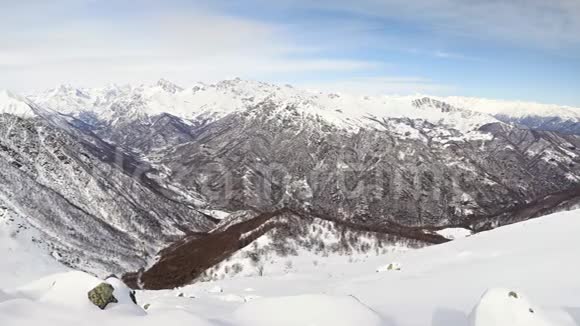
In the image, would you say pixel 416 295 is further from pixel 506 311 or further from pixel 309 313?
pixel 309 313

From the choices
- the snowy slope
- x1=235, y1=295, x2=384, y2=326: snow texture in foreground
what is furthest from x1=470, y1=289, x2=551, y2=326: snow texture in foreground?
x1=235, y1=295, x2=384, y2=326: snow texture in foreground

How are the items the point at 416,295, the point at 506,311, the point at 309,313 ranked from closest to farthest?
the point at 506,311 → the point at 309,313 → the point at 416,295

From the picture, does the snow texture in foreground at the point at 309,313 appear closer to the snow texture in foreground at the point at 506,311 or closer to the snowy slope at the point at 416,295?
the snowy slope at the point at 416,295

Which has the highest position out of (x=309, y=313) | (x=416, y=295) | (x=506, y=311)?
(x=506, y=311)

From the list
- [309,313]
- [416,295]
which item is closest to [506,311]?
[309,313]

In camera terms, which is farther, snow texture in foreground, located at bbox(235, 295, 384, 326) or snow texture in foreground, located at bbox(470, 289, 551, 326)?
snow texture in foreground, located at bbox(235, 295, 384, 326)

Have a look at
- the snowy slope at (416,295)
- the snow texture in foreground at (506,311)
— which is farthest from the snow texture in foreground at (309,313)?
the snow texture in foreground at (506,311)

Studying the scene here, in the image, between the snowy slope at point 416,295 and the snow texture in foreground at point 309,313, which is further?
the snow texture in foreground at point 309,313

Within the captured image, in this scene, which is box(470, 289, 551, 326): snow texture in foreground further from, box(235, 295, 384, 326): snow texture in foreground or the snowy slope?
box(235, 295, 384, 326): snow texture in foreground

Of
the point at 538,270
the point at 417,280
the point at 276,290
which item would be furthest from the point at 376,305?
the point at 276,290
